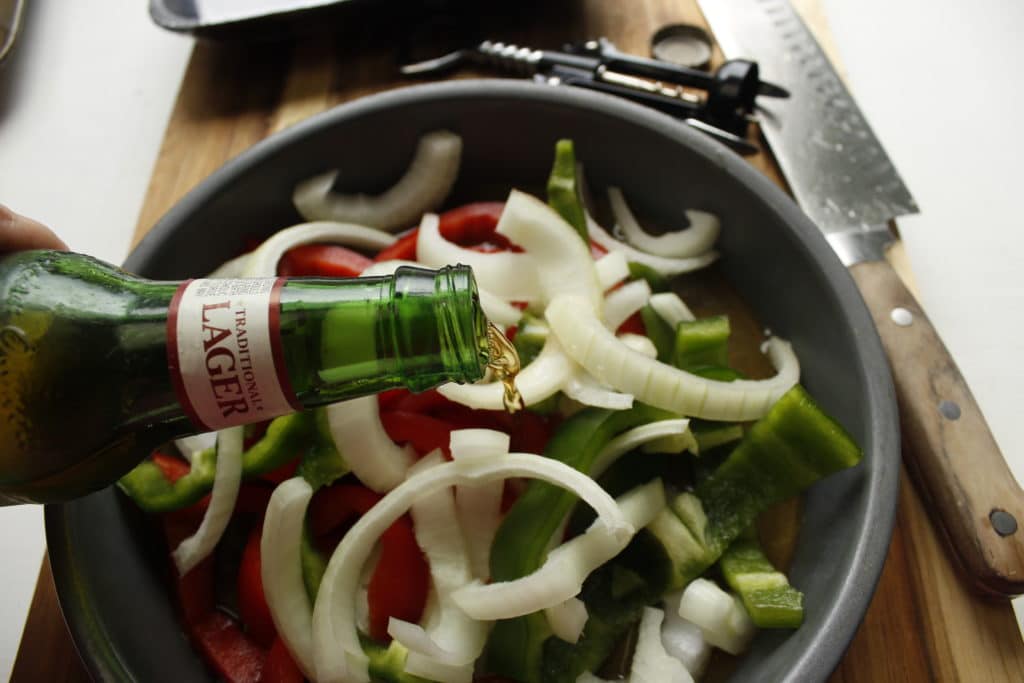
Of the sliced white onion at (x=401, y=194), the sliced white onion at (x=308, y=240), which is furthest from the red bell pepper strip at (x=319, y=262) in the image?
the sliced white onion at (x=401, y=194)

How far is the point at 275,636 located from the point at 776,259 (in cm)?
83

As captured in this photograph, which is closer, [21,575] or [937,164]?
[21,575]

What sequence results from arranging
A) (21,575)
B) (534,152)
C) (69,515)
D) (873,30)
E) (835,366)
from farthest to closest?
(873,30) < (534,152) < (21,575) < (835,366) < (69,515)

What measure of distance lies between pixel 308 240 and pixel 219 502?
41 centimetres

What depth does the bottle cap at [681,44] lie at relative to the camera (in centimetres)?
144

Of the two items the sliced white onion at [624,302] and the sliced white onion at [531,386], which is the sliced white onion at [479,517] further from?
the sliced white onion at [624,302]

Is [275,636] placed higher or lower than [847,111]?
lower

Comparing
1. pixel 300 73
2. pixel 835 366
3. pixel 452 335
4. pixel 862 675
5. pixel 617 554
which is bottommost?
pixel 862 675

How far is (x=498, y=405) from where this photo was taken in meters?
0.92

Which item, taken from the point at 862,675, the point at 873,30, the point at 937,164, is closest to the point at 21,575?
the point at 862,675

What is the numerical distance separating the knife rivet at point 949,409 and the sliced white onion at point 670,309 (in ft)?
1.08

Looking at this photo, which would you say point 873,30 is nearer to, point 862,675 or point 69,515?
point 862,675

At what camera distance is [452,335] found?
2.41 feet

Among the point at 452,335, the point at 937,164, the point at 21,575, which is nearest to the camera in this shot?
the point at 452,335
